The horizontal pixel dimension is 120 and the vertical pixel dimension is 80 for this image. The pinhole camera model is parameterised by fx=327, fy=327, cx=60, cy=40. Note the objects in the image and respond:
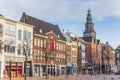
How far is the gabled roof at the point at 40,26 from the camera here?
340 ft

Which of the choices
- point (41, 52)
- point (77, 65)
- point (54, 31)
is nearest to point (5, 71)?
point (41, 52)

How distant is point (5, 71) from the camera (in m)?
86.9

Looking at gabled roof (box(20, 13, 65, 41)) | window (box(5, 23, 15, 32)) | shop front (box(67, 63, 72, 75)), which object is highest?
gabled roof (box(20, 13, 65, 41))

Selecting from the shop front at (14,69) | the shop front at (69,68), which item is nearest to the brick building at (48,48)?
the shop front at (69,68)

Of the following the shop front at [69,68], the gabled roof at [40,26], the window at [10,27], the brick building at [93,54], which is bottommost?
the shop front at [69,68]

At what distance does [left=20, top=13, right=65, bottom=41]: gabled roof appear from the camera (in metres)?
104

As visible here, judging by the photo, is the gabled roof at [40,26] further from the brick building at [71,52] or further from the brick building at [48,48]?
the brick building at [71,52]

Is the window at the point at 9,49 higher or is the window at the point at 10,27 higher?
the window at the point at 10,27

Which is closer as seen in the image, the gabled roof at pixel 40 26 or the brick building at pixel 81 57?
the gabled roof at pixel 40 26

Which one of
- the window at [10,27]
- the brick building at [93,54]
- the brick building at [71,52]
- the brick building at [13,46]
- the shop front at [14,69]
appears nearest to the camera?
the brick building at [13,46]

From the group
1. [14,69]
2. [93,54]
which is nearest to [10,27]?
[14,69]

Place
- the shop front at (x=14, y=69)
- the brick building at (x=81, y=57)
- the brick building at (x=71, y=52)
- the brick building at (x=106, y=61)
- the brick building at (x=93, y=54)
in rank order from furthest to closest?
the brick building at (x=106, y=61) < the brick building at (x=93, y=54) < the brick building at (x=81, y=57) < the brick building at (x=71, y=52) < the shop front at (x=14, y=69)

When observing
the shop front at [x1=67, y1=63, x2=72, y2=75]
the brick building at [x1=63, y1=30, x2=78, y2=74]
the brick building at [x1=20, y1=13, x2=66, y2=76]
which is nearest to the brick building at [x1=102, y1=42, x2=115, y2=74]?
the brick building at [x1=63, y1=30, x2=78, y2=74]

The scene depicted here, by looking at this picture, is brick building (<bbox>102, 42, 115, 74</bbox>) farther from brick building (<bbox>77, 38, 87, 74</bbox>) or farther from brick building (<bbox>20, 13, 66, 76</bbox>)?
brick building (<bbox>20, 13, 66, 76</bbox>)
